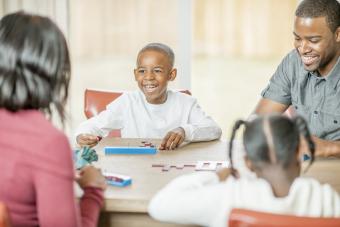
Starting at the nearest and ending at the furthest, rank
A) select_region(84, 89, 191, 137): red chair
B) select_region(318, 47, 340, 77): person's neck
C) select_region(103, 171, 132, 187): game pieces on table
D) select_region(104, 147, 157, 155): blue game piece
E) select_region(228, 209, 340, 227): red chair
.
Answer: select_region(228, 209, 340, 227): red chair → select_region(103, 171, 132, 187): game pieces on table → select_region(104, 147, 157, 155): blue game piece → select_region(318, 47, 340, 77): person's neck → select_region(84, 89, 191, 137): red chair

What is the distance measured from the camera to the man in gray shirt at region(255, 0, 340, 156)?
7.60 ft

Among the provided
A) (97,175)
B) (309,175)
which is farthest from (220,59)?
(97,175)

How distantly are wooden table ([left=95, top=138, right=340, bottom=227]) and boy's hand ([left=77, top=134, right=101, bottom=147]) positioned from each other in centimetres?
2

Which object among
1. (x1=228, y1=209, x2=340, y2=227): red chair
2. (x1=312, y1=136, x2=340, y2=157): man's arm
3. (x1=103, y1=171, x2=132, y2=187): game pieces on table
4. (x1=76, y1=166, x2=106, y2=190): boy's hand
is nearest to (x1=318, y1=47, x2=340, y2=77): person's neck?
(x1=312, y1=136, x2=340, y2=157): man's arm

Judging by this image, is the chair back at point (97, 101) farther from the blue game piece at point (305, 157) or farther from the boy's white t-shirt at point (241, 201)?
the boy's white t-shirt at point (241, 201)

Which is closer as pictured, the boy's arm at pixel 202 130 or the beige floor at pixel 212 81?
the boy's arm at pixel 202 130

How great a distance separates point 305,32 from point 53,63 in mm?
1236

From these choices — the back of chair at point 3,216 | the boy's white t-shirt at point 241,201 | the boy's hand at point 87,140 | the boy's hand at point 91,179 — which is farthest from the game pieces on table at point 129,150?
the back of chair at point 3,216

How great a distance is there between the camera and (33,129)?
135 centimetres

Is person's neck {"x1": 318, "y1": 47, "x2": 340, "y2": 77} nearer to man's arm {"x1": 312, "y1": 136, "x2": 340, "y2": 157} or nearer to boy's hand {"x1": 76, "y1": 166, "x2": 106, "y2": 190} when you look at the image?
man's arm {"x1": 312, "y1": 136, "x2": 340, "y2": 157}

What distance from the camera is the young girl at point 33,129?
1320 mm

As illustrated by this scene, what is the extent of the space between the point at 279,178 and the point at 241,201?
110 millimetres

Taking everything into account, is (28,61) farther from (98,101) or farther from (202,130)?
(98,101)

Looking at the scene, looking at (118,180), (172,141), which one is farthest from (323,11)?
(118,180)
